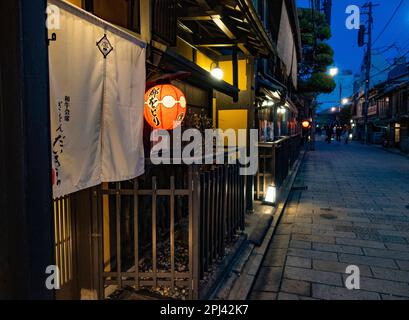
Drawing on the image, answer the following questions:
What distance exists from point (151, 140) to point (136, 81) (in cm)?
143

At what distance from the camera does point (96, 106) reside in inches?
135

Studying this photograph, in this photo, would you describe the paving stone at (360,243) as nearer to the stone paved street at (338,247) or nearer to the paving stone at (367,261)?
the stone paved street at (338,247)

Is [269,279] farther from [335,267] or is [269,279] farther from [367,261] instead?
[367,261]

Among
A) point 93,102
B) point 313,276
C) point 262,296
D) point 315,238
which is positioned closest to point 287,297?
point 262,296

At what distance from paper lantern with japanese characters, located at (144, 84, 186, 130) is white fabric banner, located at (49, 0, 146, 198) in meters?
0.73

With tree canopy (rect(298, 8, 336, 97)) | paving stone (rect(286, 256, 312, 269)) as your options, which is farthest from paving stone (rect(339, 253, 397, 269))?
tree canopy (rect(298, 8, 336, 97))

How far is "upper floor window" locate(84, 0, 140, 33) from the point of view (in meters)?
4.87

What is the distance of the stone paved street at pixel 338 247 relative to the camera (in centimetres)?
512

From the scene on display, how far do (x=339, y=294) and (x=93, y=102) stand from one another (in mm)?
4543

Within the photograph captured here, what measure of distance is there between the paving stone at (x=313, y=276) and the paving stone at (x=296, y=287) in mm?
149

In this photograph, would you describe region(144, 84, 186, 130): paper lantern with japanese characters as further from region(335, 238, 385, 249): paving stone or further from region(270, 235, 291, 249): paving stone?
region(335, 238, 385, 249): paving stone

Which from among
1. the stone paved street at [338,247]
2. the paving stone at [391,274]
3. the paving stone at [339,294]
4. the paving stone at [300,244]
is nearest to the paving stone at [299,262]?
the stone paved street at [338,247]
